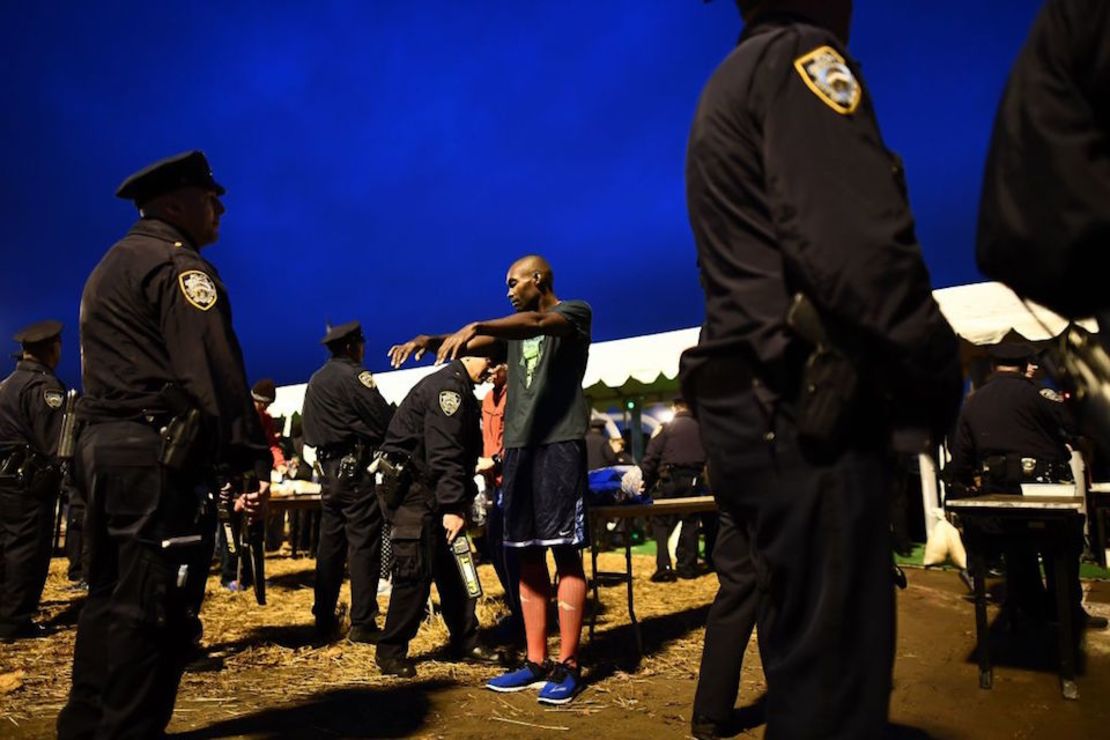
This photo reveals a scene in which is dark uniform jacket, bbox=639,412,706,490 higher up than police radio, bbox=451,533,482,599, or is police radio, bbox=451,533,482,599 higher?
dark uniform jacket, bbox=639,412,706,490

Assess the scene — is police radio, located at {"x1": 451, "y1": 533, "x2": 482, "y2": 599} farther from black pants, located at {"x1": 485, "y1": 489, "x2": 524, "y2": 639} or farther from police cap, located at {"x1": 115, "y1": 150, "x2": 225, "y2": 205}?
police cap, located at {"x1": 115, "y1": 150, "x2": 225, "y2": 205}

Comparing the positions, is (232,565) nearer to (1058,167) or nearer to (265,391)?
(265,391)

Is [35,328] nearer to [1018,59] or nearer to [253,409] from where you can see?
[253,409]

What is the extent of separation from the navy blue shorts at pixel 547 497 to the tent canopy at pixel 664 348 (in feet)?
8.28

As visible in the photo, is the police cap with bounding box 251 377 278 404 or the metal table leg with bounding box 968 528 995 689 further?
the police cap with bounding box 251 377 278 404

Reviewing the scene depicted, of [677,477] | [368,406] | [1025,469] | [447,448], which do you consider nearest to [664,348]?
[677,477]

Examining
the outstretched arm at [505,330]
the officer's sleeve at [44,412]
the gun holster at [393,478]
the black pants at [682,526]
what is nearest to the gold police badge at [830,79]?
the outstretched arm at [505,330]

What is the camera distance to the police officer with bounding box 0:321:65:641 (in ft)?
20.5

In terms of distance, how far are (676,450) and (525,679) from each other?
5665 mm

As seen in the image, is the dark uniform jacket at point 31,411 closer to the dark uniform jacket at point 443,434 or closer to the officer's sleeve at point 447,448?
the dark uniform jacket at point 443,434

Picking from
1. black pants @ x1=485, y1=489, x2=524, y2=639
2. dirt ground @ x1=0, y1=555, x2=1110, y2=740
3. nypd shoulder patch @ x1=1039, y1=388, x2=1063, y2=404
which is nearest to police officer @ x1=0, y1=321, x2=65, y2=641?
dirt ground @ x1=0, y1=555, x2=1110, y2=740

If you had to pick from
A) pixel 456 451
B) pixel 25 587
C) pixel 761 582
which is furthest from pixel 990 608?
pixel 25 587

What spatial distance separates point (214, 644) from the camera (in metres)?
5.94

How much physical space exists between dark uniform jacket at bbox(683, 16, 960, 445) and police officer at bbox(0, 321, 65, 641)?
21.9 feet
